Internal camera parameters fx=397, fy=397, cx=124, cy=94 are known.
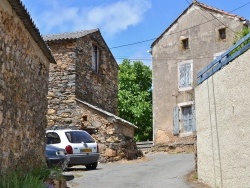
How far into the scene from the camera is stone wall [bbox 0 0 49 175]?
723 cm

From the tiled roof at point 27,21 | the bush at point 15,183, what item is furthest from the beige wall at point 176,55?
the bush at point 15,183

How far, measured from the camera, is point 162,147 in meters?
26.2

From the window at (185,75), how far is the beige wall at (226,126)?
610 inches

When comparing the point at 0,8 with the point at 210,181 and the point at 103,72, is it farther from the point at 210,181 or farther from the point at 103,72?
the point at 103,72

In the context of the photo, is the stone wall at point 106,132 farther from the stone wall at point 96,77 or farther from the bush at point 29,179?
the bush at point 29,179

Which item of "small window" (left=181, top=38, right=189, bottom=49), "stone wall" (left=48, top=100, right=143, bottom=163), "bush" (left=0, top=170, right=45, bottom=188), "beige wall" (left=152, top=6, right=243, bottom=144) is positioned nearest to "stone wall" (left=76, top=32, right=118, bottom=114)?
"stone wall" (left=48, top=100, right=143, bottom=163)

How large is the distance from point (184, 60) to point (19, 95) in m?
20.0

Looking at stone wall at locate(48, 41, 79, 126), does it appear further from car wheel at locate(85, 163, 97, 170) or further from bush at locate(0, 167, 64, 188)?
bush at locate(0, 167, 64, 188)

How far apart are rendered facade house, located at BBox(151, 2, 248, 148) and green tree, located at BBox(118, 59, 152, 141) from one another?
11598 millimetres

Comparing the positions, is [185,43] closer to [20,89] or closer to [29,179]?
[20,89]

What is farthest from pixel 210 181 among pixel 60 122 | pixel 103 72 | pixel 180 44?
pixel 180 44

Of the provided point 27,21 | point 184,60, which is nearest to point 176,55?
point 184,60

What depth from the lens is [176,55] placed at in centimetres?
2766

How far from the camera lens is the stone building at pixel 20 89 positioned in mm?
7258
